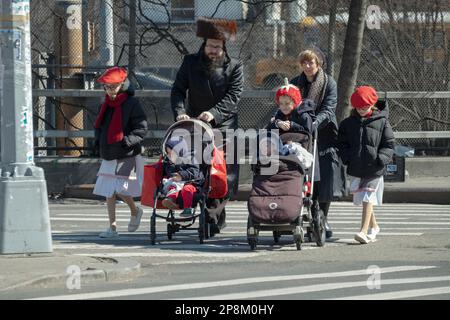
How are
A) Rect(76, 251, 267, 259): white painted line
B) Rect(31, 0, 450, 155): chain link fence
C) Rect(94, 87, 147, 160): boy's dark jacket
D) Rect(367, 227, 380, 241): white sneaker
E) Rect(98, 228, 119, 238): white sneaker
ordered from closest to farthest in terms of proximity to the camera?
Rect(76, 251, 267, 259): white painted line < Rect(367, 227, 380, 241): white sneaker < Rect(94, 87, 147, 160): boy's dark jacket < Rect(98, 228, 119, 238): white sneaker < Rect(31, 0, 450, 155): chain link fence

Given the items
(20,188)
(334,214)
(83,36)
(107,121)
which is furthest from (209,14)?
(20,188)

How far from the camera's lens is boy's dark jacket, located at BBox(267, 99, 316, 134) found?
1181 cm

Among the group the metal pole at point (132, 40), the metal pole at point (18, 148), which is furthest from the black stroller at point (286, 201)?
the metal pole at point (132, 40)

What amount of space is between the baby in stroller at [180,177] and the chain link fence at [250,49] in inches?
301

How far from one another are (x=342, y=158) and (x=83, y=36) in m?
9.42

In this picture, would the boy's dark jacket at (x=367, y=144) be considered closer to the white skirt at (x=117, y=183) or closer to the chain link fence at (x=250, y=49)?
the white skirt at (x=117, y=183)

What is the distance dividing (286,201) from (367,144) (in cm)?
125

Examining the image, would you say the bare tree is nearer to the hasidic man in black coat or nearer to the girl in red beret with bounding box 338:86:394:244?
the hasidic man in black coat

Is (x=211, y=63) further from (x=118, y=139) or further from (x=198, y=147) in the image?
(x=118, y=139)

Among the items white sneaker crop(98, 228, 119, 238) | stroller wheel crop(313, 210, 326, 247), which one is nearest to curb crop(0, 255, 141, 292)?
stroller wheel crop(313, 210, 326, 247)

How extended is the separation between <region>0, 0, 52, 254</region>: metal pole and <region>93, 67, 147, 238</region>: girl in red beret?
194 centimetres

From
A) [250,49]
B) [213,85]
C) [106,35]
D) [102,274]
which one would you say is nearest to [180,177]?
[213,85]

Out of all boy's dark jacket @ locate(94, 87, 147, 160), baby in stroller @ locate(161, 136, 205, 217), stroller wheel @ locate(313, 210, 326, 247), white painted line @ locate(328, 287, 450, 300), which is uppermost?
boy's dark jacket @ locate(94, 87, 147, 160)
